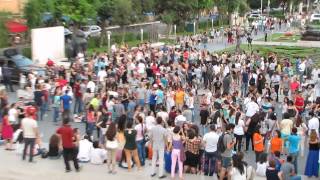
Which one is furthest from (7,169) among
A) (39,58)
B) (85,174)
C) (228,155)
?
(39,58)

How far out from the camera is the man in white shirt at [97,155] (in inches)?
624

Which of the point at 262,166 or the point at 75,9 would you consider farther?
the point at 75,9

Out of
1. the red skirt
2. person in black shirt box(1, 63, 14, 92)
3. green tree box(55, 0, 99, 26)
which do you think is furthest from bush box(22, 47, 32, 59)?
the red skirt

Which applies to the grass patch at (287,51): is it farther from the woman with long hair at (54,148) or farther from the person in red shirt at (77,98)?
the woman with long hair at (54,148)

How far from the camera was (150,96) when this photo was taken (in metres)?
20.9

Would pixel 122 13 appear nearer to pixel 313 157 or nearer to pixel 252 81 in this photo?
pixel 252 81

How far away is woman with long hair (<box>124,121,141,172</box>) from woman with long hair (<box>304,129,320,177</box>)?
4.72 meters

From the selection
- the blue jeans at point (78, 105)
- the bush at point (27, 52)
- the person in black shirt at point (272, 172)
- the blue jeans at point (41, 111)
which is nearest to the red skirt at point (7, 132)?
the blue jeans at point (41, 111)

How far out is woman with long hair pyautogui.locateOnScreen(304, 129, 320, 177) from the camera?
596 inches

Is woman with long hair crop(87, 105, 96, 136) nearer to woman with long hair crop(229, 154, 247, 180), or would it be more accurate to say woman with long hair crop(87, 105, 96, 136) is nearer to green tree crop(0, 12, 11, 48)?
woman with long hair crop(229, 154, 247, 180)

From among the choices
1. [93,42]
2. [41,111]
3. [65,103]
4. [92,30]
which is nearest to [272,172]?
[65,103]

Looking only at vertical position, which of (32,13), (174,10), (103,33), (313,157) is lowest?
(313,157)

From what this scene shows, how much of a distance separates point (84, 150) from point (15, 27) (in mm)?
21609

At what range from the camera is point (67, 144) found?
14.7m
